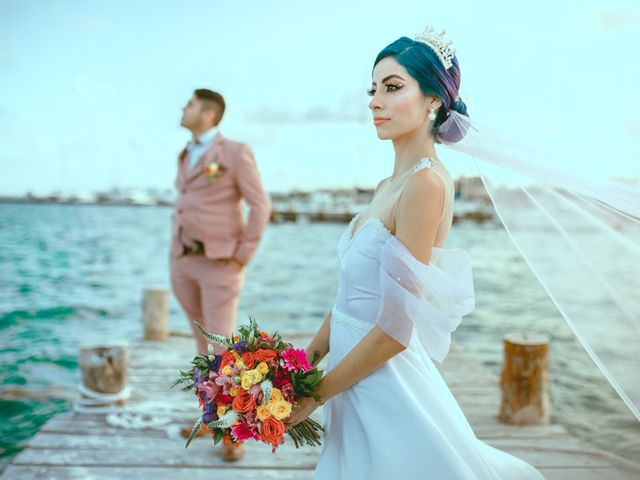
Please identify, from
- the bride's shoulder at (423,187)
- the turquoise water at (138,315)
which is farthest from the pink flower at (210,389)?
the turquoise water at (138,315)

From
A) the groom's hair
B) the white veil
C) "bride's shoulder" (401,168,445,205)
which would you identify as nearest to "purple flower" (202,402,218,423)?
"bride's shoulder" (401,168,445,205)

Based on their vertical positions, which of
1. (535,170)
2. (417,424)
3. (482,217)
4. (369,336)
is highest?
(535,170)

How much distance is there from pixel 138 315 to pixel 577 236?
1244cm

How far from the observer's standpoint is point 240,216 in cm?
420

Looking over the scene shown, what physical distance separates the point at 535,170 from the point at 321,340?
889mm

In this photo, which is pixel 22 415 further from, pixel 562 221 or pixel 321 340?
pixel 562 221

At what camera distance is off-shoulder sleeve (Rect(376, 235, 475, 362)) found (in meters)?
1.73

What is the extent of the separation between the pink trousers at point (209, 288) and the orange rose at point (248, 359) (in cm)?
221

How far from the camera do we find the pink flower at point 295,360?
177 cm

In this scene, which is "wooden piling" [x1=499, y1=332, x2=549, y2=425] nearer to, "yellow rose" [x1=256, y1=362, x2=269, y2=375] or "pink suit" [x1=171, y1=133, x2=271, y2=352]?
"pink suit" [x1=171, y1=133, x2=271, y2=352]

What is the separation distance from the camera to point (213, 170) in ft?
13.1

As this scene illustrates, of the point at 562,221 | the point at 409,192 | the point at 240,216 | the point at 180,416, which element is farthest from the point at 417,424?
the point at 180,416

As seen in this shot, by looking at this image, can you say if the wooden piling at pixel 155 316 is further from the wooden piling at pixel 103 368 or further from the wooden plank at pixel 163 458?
the wooden plank at pixel 163 458

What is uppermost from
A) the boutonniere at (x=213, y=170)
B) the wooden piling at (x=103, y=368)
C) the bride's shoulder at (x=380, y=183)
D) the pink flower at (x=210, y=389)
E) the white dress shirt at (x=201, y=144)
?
the white dress shirt at (x=201, y=144)
